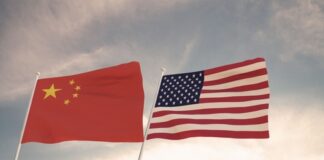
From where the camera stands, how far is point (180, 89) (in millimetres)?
24328

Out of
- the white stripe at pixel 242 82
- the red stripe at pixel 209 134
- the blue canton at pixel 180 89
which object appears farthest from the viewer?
the blue canton at pixel 180 89

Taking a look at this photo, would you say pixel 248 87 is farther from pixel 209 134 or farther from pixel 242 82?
pixel 209 134

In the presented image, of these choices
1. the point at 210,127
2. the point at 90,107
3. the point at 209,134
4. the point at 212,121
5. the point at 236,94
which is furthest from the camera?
the point at 236,94

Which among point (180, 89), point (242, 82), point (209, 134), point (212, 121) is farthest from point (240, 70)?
point (209, 134)

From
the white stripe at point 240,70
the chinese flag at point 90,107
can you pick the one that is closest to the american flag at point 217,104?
the white stripe at point 240,70

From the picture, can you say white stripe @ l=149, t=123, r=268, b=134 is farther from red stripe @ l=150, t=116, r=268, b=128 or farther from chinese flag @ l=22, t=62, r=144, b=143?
chinese flag @ l=22, t=62, r=144, b=143

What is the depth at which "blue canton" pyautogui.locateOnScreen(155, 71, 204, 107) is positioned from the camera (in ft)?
78.2

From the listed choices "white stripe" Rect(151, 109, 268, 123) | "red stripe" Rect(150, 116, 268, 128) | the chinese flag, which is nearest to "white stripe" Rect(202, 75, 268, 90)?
"white stripe" Rect(151, 109, 268, 123)

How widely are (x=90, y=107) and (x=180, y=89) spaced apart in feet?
13.3

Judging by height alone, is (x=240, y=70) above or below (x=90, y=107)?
above

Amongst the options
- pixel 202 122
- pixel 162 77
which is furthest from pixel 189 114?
pixel 162 77

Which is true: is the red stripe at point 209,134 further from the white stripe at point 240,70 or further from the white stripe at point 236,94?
the white stripe at point 240,70

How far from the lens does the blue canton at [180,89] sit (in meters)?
23.8

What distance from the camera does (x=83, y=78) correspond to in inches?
915
